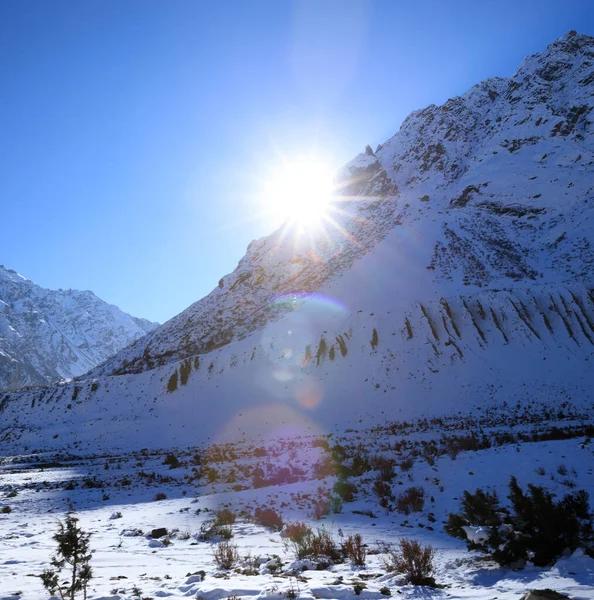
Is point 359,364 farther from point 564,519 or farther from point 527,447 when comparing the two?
point 564,519

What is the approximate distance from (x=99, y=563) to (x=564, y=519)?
769 centimetres

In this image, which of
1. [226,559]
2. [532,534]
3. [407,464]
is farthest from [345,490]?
[532,534]

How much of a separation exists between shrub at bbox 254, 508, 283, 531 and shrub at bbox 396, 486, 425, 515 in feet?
10.5

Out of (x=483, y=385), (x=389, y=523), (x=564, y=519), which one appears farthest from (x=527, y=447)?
(x=483, y=385)

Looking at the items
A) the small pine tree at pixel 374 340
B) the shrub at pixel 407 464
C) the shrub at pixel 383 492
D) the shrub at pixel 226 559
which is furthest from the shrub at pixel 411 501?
the small pine tree at pixel 374 340

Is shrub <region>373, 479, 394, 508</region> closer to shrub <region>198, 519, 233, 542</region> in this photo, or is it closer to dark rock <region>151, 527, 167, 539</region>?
shrub <region>198, 519, 233, 542</region>

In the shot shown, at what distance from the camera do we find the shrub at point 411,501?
33.3 feet

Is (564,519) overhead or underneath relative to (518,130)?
underneath

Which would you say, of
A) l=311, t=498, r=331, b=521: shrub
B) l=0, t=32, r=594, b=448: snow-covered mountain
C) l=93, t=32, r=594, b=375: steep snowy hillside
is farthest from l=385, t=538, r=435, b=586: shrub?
l=93, t=32, r=594, b=375: steep snowy hillside

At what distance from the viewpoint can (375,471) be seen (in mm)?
14422

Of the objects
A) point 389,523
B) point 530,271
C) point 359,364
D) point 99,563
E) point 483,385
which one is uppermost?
point 530,271

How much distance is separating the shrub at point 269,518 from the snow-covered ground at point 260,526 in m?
0.26

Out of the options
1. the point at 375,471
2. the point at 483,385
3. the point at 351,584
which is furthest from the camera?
the point at 483,385

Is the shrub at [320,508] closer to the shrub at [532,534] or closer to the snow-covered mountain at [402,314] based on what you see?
the shrub at [532,534]
